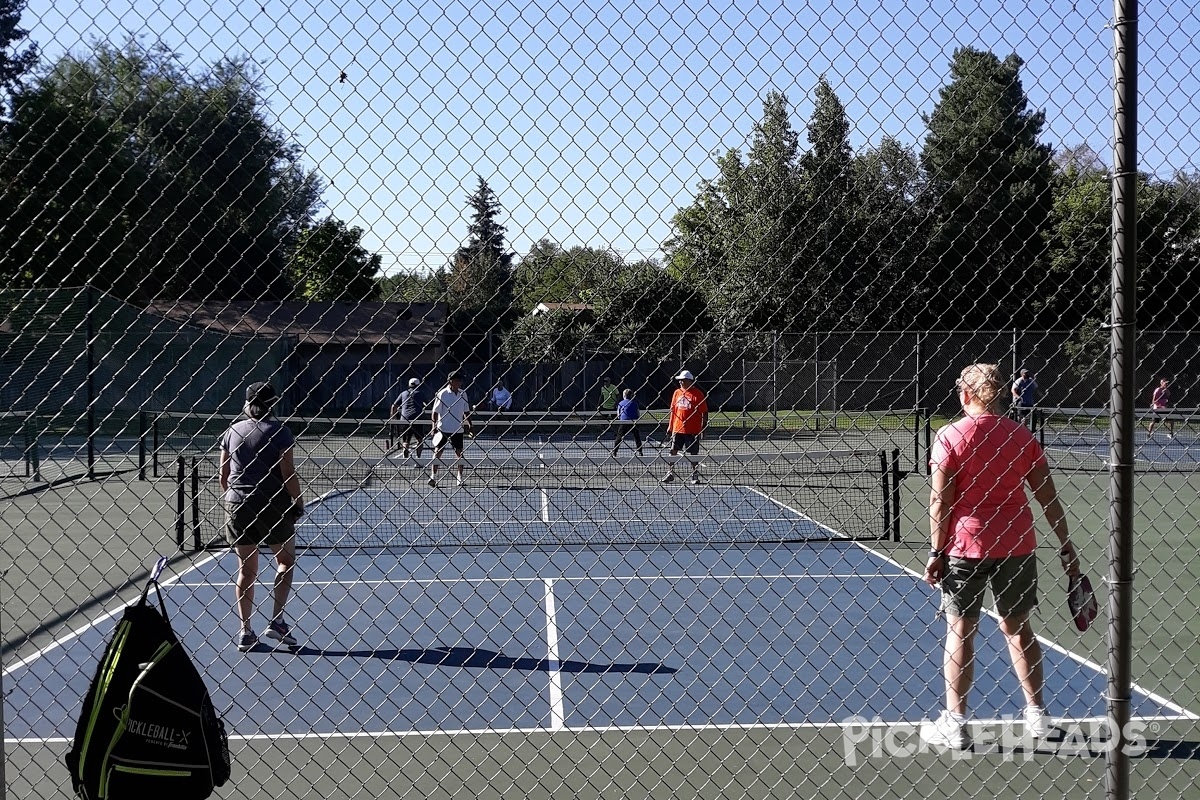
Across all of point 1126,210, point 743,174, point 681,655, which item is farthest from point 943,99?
point 681,655

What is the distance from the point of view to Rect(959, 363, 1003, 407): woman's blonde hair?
438cm

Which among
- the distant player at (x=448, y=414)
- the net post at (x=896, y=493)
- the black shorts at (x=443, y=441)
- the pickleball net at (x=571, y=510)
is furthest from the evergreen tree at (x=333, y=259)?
the distant player at (x=448, y=414)

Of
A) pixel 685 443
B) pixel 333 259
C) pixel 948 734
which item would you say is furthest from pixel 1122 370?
pixel 685 443

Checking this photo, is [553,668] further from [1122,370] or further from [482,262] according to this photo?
[1122,370]

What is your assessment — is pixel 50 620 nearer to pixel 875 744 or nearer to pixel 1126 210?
pixel 875 744

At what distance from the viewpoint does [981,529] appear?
14.3 feet

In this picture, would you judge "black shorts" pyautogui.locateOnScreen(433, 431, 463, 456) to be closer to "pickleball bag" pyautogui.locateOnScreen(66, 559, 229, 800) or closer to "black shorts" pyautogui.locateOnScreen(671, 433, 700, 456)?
"black shorts" pyautogui.locateOnScreen(671, 433, 700, 456)

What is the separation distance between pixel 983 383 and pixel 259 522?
3.99m

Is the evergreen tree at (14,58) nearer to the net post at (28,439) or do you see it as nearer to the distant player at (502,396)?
the distant player at (502,396)

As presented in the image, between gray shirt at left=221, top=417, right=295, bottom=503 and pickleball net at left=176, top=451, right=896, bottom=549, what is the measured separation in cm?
159

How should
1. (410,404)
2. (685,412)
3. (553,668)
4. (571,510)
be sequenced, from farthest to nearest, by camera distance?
(410,404) → (685,412) → (571,510) → (553,668)

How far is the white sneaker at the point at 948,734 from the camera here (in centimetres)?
436

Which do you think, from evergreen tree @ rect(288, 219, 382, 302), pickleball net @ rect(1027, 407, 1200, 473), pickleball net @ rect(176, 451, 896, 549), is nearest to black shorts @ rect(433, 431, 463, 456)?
pickleball net @ rect(176, 451, 896, 549)

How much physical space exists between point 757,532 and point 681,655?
452cm
